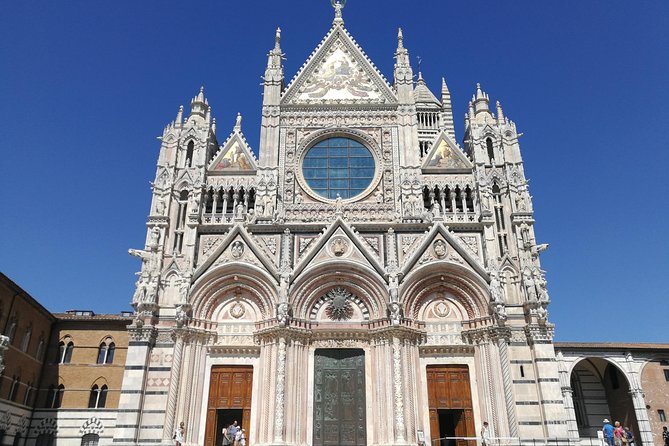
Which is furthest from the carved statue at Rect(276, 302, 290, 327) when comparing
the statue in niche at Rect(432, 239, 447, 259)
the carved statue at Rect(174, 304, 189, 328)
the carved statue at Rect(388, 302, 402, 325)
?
the statue in niche at Rect(432, 239, 447, 259)

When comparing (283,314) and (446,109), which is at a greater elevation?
(446,109)

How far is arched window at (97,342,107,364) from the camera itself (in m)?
27.8

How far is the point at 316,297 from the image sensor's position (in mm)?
23031

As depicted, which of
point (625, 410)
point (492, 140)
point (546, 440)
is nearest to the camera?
point (546, 440)

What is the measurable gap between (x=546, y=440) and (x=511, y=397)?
184cm

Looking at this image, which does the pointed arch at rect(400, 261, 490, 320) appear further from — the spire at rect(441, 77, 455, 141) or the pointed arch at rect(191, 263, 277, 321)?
the spire at rect(441, 77, 455, 141)

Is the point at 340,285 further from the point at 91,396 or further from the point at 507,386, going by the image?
the point at 91,396

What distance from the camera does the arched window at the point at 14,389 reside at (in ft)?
79.8

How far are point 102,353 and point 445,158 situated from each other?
64.9 ft

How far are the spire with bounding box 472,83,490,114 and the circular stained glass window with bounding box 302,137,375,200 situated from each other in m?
6.01

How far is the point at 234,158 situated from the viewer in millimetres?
26203

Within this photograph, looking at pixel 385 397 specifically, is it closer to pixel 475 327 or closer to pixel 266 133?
pixel 475 327

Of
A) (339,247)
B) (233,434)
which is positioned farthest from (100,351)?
(339,247)

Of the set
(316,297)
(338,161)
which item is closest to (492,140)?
(338,161)
